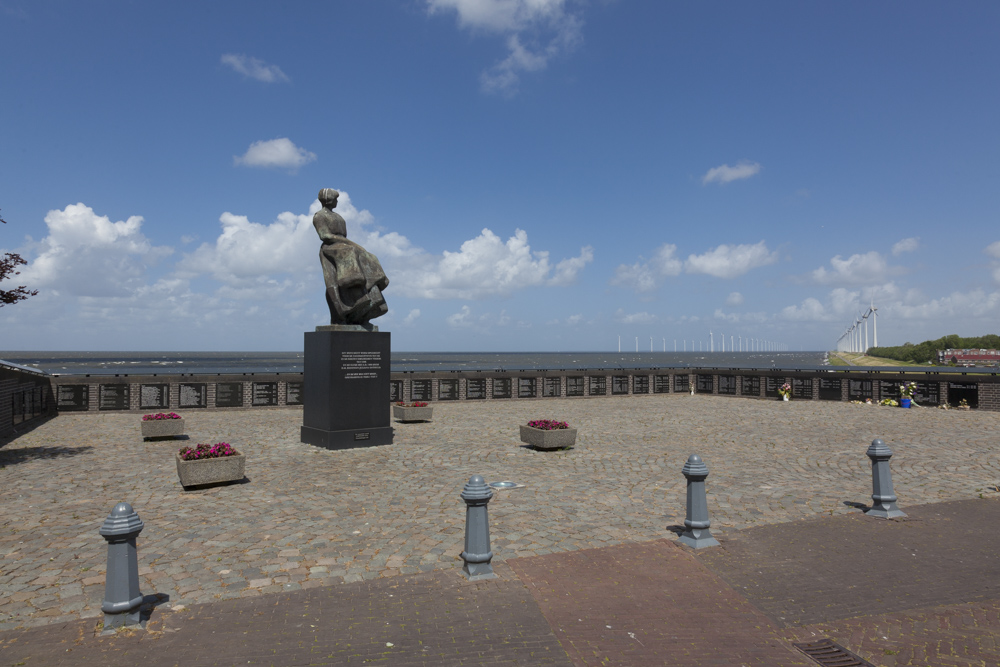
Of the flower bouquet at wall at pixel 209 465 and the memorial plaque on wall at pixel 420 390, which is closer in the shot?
the flower bouquet at wall at pixel 209 465

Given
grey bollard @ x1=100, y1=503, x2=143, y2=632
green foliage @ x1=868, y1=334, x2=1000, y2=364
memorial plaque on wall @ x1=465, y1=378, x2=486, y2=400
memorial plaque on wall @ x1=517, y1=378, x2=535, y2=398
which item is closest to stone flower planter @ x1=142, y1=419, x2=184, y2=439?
grey bollard @ x1=100, y1=503, x2=143, y2=632

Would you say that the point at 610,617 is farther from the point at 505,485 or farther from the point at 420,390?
the point at 420,390

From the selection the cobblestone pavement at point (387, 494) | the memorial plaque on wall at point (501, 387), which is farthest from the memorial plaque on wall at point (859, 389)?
the memorial plaque on wall at point (501, 387)

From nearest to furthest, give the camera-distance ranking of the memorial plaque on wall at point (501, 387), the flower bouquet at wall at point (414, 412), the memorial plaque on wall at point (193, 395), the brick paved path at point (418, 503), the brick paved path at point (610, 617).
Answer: the brick paved path at point (610, 617) → the brick paved path at point (418, 503) → the flower bouquet at wall at point (414, 412) → the memorial plaque on wall at point (193, 395) → the memorial plaque on wall at point (501, 387)

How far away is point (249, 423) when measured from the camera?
62.0ft

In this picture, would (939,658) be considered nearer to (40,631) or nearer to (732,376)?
(40,631)

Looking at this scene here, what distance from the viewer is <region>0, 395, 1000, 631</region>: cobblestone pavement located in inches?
252

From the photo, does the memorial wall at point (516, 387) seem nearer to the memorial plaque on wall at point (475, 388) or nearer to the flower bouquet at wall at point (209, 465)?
the memorial plaque on wall at point (475, 388)

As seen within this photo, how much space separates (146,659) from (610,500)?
21.9 ft

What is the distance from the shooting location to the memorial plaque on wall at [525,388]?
28.6m

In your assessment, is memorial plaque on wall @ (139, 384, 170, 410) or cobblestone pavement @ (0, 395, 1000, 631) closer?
→ cobblestone pavement @ (0, 395, 1000, 631)

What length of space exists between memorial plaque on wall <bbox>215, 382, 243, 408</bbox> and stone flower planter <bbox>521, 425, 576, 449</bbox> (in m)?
14.1

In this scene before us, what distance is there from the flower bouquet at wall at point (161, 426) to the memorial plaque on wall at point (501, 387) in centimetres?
1494

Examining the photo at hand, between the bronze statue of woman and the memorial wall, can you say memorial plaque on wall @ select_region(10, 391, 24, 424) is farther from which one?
the bronze statue of woman
